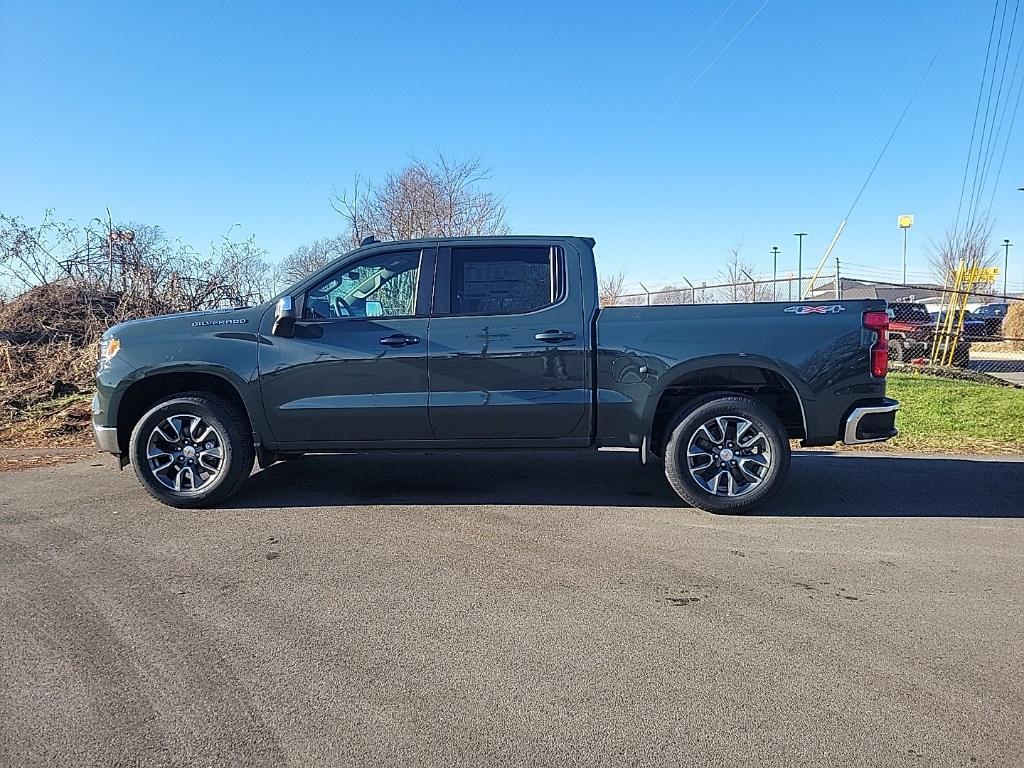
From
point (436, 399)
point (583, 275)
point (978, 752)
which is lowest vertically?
point (978, 752)

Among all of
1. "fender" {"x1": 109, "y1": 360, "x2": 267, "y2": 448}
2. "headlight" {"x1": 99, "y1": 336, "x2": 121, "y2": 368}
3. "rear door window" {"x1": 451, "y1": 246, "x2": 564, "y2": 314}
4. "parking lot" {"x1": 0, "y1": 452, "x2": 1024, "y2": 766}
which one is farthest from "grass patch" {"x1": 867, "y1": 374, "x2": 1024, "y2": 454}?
"headlight" {"x1": 99, "y1": 336, "x2": 121, "y2": 368}

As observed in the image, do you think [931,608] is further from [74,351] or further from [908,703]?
[74,351]

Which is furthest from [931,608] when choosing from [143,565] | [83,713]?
[143,565]

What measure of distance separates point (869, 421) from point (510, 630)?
3283 millimetres

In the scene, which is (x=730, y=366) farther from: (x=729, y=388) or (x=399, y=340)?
(x=399, y=340)

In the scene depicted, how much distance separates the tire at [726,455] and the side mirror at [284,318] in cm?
288

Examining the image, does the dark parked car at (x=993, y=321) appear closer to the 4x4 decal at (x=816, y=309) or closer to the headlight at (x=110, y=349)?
the 4x4 decal at (x=816, y=309)

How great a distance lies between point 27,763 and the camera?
2.50 metres

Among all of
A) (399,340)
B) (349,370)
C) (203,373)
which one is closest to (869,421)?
(399,340)

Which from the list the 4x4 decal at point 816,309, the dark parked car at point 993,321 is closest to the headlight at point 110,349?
the 4x4 decal at point 816,309

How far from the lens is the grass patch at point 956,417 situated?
8156mm

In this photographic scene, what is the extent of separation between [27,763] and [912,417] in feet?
A: 32.1

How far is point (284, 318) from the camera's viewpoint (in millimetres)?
5449

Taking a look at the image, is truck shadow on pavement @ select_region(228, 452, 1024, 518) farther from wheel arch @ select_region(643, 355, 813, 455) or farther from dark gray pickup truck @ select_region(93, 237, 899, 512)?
wheel arch @ select_region(643, 355, 813, 455)
